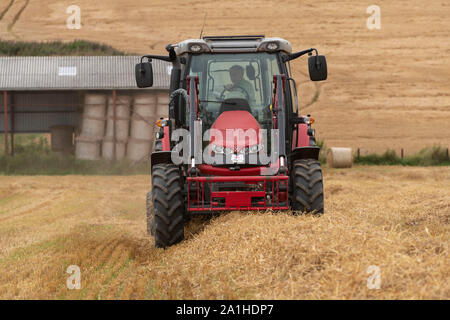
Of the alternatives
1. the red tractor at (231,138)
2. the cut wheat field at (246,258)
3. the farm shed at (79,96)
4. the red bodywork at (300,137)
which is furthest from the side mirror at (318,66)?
the farm shed at (79,96)

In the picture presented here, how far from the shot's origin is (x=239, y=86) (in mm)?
8383

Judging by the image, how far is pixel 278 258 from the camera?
5855 millimetres

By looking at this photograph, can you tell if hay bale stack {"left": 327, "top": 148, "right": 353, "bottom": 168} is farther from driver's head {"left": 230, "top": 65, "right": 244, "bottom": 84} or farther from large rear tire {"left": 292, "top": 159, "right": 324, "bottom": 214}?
large rear tire {"left": 292, "top": 159, "right": 324, "bottom": 214}

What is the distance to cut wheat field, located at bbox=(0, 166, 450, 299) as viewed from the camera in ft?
16.8

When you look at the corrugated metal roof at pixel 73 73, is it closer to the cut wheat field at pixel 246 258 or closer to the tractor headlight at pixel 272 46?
the cut wheat field at pixel 246 258

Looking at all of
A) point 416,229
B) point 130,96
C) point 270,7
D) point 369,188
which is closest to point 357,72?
point 270,7

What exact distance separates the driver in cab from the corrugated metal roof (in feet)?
57.3

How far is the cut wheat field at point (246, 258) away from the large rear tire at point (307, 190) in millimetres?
188

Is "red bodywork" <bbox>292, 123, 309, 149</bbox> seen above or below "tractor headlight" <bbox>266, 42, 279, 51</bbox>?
below

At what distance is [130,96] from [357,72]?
20763mm

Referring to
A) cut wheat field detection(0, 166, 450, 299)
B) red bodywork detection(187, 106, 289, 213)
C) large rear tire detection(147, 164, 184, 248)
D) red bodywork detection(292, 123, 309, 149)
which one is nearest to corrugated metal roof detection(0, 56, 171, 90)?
cut wheat field detection(0, 166, 450, 299)

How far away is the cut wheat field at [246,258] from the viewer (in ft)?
16.8

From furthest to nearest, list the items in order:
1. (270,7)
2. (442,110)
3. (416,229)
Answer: (270,7) → (442,110) → (416,229)
